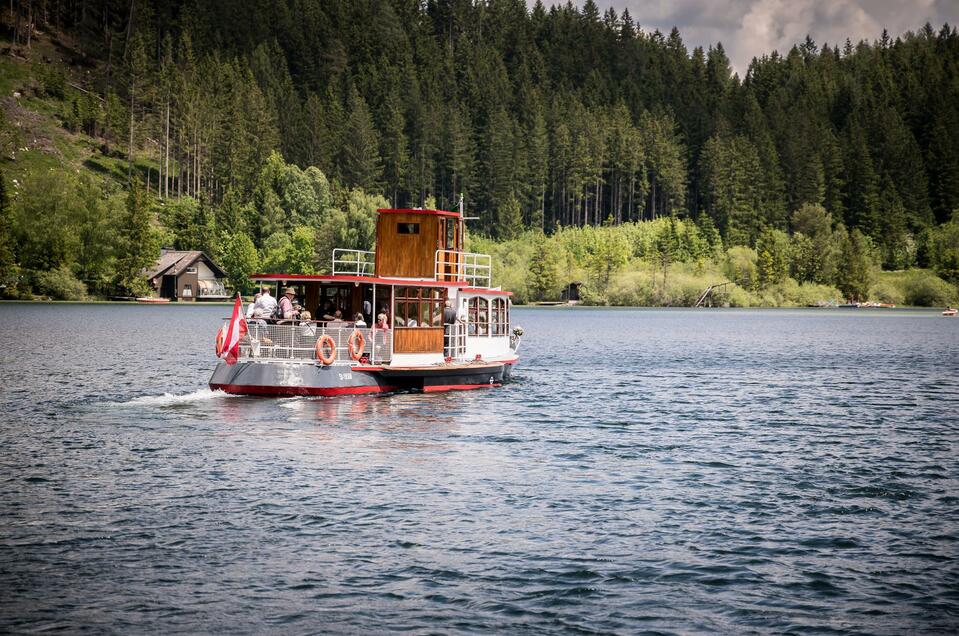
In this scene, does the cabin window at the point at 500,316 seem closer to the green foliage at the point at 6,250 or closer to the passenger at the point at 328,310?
the passenger at the point at 328,310

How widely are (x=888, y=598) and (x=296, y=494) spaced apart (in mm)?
12667

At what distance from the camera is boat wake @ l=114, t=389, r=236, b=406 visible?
3744 centimetres

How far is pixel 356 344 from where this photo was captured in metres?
38.2

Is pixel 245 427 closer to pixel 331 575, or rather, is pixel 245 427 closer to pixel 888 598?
pixel 331 575

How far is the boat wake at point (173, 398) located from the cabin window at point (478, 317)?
11594 mm

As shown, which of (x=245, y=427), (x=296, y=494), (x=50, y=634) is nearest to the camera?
(x=50, y=634)

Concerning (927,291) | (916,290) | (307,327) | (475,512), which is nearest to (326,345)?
(307,327)

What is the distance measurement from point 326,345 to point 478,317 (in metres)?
10.2

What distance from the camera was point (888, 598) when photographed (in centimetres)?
1617

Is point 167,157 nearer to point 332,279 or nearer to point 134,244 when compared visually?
point 134,244

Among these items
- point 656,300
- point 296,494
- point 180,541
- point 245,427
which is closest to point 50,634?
point 180,541

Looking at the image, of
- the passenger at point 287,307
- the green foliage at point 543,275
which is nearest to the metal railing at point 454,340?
the passenger at point 287,307

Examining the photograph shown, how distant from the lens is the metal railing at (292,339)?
1435 inches

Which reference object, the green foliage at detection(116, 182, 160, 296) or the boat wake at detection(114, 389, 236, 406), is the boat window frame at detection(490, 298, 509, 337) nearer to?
the boat wake at detection(114, 389, 236, 406)
